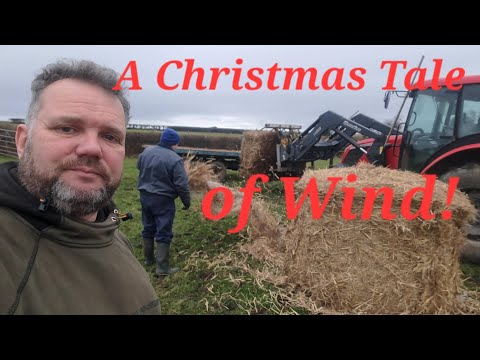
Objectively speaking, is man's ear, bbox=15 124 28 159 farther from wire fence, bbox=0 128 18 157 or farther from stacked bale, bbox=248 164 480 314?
wire fence, bbox=0 128 18 157

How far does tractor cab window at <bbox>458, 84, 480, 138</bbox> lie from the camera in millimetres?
5301

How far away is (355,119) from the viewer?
29.7 ft

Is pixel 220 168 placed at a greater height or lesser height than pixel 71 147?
greater

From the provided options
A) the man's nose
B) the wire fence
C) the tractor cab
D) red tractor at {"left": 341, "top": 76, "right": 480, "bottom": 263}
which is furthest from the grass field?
the wire fence

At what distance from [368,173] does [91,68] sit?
305 centimetres

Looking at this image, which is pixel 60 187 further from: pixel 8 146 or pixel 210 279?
pixel 8 146

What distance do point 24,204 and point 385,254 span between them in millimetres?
3058

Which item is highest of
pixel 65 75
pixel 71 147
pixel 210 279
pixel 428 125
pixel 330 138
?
pixel 330 138

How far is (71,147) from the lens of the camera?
1.22 meters

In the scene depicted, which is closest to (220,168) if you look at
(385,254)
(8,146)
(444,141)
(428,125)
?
(428,125)

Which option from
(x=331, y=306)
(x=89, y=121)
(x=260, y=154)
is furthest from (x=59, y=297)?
(x=260, y=154)

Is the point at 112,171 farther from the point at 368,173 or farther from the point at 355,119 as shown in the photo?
the point at 355,119

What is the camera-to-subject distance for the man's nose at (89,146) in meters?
1.22

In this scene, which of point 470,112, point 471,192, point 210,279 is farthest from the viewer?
point 470,112
